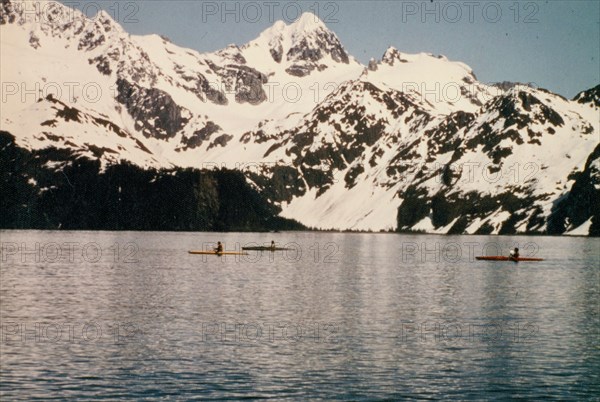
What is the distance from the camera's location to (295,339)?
2985 inches

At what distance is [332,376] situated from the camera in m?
60.7

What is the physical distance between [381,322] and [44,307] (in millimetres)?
34871

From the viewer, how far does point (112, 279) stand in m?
141

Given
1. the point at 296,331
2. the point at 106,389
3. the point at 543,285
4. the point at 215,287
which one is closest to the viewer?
the point at 106,389

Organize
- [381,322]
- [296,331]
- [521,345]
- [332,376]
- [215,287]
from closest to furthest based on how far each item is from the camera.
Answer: [332,376] → [521,345] → [296,331] → [381,322] → [215,287]

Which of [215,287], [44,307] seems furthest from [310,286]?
[44,307]

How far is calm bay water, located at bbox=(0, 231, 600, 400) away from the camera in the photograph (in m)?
57.5

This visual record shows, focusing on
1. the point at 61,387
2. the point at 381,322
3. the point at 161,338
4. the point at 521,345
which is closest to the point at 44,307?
the point at 161,338

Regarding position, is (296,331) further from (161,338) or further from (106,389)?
(106,389)

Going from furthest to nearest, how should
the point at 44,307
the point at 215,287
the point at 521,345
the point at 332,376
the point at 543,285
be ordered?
1. the point at 543,285
2. the point at 215,287
3. the point at 44,307
4. the point at 521,345
5. the point at 332,376

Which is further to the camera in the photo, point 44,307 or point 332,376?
point 44,307

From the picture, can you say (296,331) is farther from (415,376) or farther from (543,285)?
(543,285)

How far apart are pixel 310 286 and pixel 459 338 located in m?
54.6

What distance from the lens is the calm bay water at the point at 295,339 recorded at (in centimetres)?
5750
